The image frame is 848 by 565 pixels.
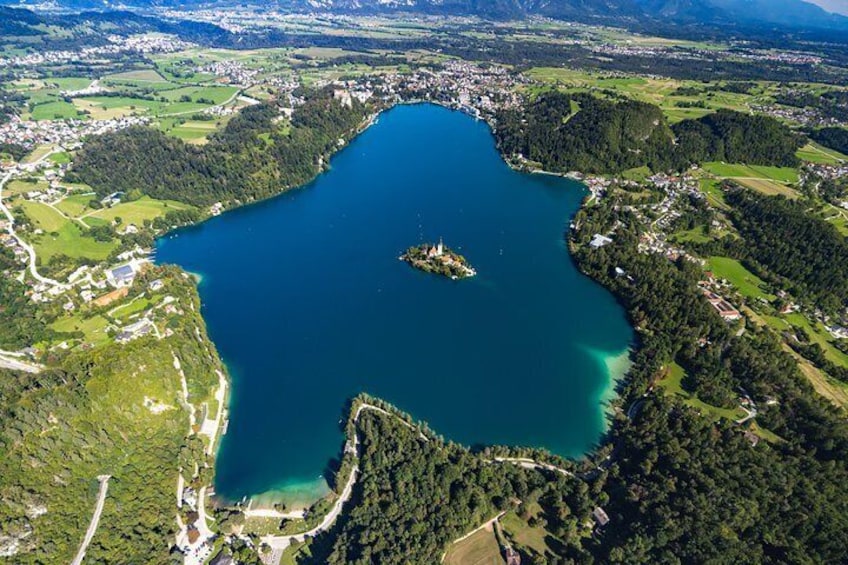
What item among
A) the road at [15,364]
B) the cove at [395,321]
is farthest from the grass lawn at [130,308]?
the road at [15,364]

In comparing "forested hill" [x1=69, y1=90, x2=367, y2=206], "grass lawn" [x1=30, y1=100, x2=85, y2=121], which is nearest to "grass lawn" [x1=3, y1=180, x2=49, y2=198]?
"forested hill" [x1=69, y1=90, x2=367, y2=206]

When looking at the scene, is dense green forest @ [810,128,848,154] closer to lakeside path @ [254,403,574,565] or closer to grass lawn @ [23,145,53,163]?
lakeside path @ [254,403,574,565]

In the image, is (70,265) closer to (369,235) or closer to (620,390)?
(369,235)

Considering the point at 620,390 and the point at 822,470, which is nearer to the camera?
the point at 822,470

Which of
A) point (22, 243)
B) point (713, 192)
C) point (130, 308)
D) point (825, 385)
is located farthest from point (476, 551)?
point (713, 192)

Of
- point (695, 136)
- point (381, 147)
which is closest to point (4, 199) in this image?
point (381, 147)

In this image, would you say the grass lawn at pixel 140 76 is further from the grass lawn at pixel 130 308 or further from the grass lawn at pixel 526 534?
the grass lawn at pixel 526 534
